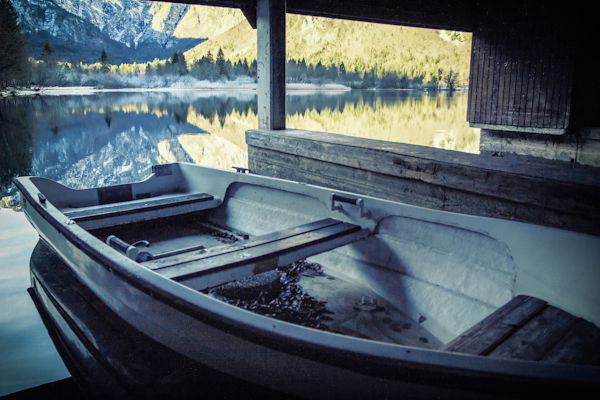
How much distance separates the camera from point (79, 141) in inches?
893

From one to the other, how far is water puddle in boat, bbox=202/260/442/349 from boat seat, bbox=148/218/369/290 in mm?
481

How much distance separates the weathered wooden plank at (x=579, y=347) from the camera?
2094mm

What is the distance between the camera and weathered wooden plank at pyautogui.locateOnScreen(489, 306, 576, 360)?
2.12 meters

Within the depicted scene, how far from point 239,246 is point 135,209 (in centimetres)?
199

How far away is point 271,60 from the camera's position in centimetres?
727

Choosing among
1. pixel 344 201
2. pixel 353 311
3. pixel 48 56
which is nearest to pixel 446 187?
pixel 344 201

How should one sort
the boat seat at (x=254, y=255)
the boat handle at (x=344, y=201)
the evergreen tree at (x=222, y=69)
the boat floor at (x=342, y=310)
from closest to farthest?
1. the boat seat at (x=254, y=255)
2. the boat floor at (x=342, y=310)
3. the boat handle at (x=344, y=201)
4. the evergreen tree at (x=222, y=69)

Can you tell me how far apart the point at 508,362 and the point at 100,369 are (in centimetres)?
276

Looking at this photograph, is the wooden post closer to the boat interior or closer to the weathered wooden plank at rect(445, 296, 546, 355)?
the boat interior

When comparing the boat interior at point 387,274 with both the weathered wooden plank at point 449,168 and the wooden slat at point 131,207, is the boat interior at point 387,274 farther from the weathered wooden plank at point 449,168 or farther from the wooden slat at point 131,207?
the weathered wooden plank at point 449,168

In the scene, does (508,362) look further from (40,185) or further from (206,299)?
(40,185)

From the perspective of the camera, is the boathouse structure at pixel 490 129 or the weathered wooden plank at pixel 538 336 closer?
the weathered wooden plank at pixel 538 336

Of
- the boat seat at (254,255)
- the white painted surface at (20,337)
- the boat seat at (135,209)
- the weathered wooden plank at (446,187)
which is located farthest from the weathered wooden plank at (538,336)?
the boat seat at (135,209)

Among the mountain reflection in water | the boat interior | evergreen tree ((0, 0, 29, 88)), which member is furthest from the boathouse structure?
evergreen tree ((0, 0, 29, 88))
